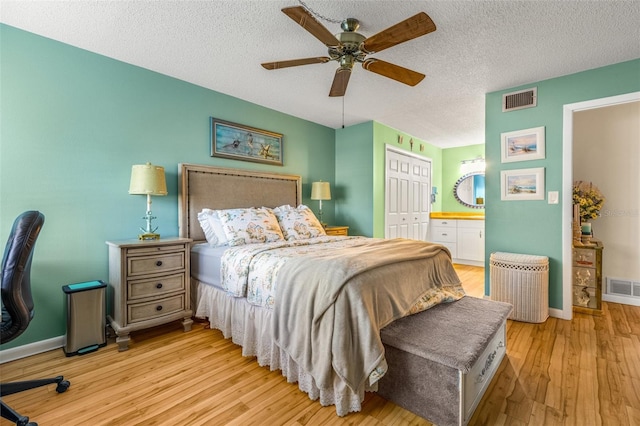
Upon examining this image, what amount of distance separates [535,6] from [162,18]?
2.56 metres

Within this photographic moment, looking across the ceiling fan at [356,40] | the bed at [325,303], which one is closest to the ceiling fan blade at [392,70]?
the ceiling fan at [356,40]

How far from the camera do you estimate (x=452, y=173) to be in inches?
254

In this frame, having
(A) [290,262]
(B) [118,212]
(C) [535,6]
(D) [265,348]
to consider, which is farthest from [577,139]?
(B) [118,212]

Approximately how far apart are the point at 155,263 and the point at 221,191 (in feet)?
3.78

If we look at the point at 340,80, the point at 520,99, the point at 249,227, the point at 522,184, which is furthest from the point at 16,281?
the point at 520,99

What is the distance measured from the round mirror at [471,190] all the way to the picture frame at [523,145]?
2.94 m

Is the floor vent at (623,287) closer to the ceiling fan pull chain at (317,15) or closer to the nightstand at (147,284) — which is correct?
the ceiling fan pull chain at (317,15)

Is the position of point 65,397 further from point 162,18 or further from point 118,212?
point 162,18

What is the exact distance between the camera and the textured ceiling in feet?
6.46

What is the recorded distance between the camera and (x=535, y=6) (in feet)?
6.37

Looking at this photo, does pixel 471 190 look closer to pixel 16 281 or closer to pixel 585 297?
pixel 585 297

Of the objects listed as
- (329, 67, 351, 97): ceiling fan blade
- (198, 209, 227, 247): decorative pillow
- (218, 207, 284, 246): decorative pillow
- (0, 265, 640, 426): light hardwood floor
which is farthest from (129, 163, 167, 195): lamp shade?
(329, 67, 351, 97): ceiling fan blade

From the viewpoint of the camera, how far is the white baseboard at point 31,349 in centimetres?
212

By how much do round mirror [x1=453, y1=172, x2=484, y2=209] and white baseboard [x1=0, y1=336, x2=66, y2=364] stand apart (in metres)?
6.60
